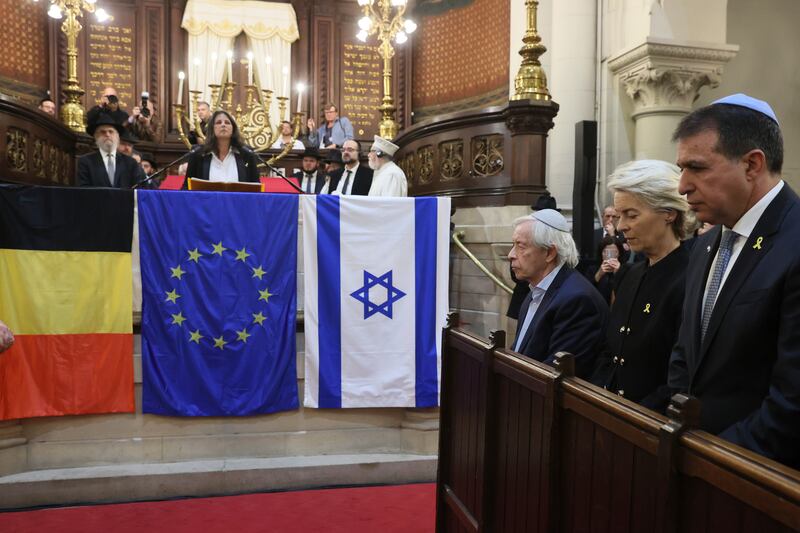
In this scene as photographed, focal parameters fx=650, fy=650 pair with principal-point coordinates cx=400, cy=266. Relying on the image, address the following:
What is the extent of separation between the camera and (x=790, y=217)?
139cm

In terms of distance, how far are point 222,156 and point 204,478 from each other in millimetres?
2280

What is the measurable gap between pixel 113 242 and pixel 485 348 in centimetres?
258

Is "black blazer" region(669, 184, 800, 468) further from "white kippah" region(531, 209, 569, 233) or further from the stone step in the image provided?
the stone step

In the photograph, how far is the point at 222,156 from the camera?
188 inches

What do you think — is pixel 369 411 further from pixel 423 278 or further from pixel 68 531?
Answer: pixel 68 531

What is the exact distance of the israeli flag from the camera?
407 cm

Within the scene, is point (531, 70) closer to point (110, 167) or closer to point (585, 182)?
point (585, 182)

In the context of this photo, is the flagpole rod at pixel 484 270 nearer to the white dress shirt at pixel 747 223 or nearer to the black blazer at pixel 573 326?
the black blazer at pixel 573 326

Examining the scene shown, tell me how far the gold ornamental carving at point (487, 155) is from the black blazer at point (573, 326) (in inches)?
129

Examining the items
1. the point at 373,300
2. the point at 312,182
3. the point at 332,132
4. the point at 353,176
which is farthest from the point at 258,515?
the point at 332,132

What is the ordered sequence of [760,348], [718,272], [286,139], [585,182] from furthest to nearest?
1. [286,139]
2. [585,182]
3. [718,272]
4. [760,348]

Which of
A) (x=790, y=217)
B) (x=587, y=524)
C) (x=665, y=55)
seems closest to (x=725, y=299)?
(x=790, y=217)

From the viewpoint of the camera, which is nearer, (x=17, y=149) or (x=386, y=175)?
(x=17, y=149)

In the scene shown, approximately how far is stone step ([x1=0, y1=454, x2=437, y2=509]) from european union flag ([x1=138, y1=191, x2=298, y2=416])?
33cm
